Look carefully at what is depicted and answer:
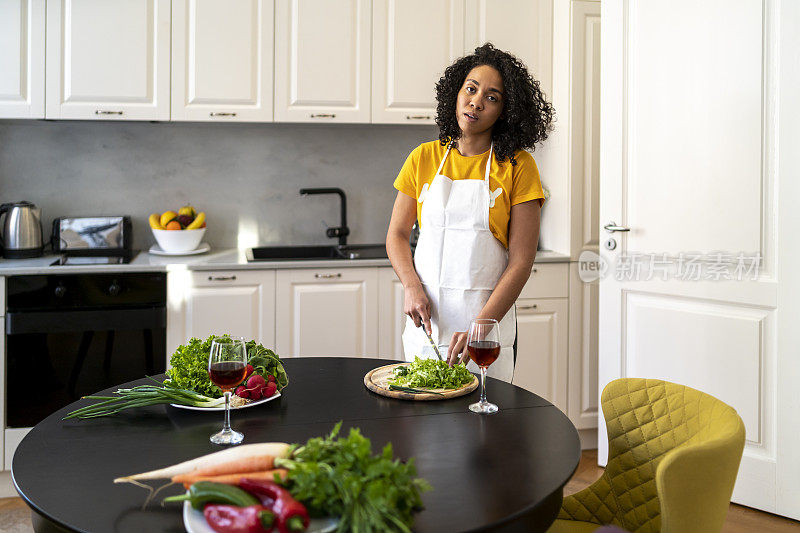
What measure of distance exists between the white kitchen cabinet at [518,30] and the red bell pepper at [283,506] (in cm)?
296

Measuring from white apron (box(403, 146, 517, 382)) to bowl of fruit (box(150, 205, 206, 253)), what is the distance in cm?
154

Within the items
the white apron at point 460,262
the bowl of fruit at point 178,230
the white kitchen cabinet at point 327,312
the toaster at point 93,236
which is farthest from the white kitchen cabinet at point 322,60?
the white apron at point 460,262

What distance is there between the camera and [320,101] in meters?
3.50

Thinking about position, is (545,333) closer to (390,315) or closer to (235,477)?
(390,315)

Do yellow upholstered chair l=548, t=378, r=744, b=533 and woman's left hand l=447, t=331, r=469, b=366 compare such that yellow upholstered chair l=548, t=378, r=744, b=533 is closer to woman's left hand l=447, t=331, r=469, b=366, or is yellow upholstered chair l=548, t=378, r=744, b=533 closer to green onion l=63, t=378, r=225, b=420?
woman's left hand l=447, t=331, r=469, b=366

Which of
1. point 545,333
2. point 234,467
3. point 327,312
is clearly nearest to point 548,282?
point 545,333

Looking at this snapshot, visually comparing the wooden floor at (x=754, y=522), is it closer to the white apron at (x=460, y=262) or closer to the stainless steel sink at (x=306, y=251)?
the white apron at (x=460, y=262)

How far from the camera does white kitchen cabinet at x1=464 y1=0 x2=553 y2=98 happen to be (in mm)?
3621

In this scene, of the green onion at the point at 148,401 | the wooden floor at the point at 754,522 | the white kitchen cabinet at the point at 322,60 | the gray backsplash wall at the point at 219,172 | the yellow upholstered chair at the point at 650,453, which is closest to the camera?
the yellow upholstered chair at the point at 650,453

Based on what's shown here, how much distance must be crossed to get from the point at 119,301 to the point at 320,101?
4.15ft

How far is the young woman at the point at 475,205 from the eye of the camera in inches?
84.3

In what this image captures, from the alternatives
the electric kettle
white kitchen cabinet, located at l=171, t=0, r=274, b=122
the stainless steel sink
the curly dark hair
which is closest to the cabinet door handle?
the stainless steel sink

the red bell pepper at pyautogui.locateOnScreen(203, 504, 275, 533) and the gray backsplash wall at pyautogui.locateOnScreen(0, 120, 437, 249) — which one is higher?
the gray backsplash wall at pyautogui.locateOnScreen(0, 120, 437, 249)

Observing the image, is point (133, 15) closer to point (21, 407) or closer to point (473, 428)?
point (21, 407)
